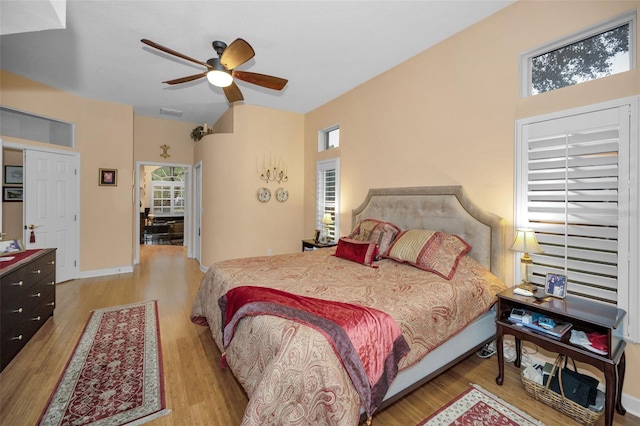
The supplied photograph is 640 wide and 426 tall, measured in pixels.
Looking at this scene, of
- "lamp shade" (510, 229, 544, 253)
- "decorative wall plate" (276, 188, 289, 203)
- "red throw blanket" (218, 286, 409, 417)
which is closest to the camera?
"red throw blanket" (218, 286, 409, 417)

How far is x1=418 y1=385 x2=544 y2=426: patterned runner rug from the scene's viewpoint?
176 centimetres

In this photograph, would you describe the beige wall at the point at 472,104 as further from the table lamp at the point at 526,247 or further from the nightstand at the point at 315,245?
the nightstand at the point at 315,245

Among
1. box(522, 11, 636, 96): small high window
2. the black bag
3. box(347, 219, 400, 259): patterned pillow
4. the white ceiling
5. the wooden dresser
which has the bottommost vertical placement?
the black bag

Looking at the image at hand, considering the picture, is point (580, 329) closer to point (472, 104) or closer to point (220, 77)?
point (472, 104)

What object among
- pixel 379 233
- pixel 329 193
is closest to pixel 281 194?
pixel 329 193

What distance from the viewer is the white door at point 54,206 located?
163 inches

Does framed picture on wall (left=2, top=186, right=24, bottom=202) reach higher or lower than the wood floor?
higher

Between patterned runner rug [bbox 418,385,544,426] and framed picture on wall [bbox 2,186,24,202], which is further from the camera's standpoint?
framed picture on wall [bbox 2,186,24,202]

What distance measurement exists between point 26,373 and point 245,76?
319cm

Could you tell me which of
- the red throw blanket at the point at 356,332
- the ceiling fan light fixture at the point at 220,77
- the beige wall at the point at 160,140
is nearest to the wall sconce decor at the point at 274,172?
the beige wall at the point at 160,140

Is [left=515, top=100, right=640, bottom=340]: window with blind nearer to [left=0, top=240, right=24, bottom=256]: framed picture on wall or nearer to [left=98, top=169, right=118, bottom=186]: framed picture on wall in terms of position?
[left=0, top=240, right=24, bottom=256]: framed picture on wall

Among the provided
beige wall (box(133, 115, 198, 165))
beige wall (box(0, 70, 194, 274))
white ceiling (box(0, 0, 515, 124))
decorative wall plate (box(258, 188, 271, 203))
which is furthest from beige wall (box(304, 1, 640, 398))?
beige wall (box(0, 70, 194, 274))

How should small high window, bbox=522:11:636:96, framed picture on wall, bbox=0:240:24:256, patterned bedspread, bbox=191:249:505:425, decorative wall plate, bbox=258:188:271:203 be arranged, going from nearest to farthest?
patterned bedspread, bbox=191:249:505:425
small high window, bbox=522:11:636:96
framed picture on wall, bbox=0:240:24:256
decorative wall plate, bbox=258:188:271:203

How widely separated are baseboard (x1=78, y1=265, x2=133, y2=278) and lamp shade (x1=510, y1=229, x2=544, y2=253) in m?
6.13
